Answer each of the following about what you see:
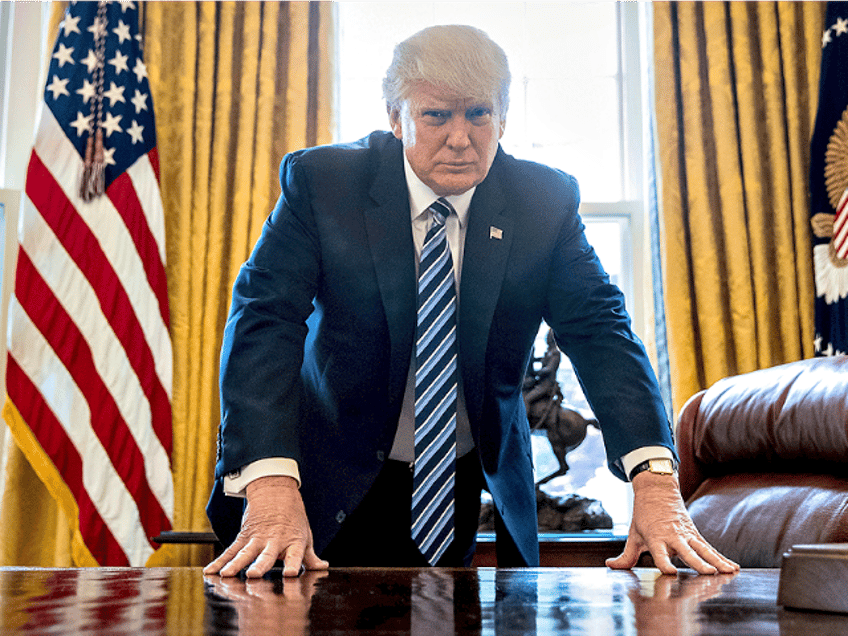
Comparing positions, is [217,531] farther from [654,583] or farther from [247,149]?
[247,149]

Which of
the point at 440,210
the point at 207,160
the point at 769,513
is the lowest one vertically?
the point at 769,513

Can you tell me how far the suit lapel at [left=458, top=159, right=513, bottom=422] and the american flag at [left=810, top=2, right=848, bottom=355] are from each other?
2.04 metres

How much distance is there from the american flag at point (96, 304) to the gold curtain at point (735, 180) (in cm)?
207

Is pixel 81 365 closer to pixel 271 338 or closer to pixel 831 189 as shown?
pixel 271 338

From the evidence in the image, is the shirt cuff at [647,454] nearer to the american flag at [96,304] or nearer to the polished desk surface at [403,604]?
the polished desk surface at [403,604]

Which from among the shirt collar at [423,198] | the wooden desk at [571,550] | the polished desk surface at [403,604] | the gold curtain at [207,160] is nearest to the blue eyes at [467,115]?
the shirt collar at [423,198]

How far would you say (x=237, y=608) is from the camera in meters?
0.64

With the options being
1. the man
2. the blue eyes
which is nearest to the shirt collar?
the man

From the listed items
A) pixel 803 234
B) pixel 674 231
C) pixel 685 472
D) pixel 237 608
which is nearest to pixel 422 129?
pixel 237 608

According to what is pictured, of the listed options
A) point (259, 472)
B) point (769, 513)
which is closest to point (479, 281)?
point (259, 472)

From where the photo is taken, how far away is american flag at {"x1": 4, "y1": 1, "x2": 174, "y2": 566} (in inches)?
121

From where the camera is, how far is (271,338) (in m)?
1.42

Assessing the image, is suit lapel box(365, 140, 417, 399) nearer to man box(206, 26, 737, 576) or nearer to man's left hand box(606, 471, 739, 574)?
man box(206, 26, 737, 576)

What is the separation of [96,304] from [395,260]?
76.3 inches
